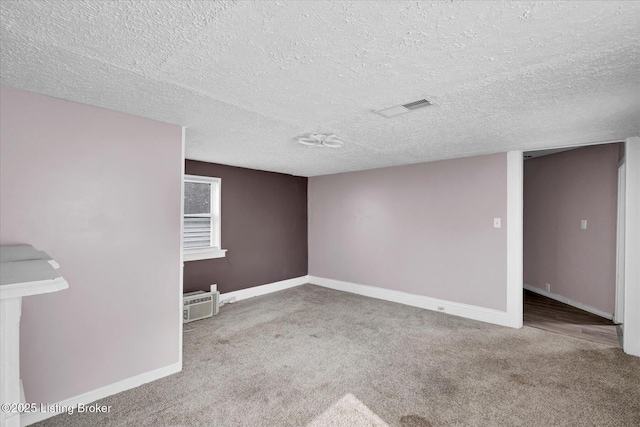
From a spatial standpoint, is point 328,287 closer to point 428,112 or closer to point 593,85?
point 428,112

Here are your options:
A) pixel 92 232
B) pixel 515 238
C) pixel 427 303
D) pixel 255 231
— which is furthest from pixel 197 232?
pixel 515 238

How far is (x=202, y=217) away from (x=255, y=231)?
3.08 feet

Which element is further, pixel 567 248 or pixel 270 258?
pixel 270 258

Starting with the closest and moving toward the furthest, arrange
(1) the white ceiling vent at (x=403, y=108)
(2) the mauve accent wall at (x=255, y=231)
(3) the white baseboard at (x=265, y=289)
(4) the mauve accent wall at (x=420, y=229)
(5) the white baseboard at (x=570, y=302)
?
(1) the white ceiling vent at (x=403, y=108) < (4) the mauve accent wall at (x=420, y=229) < (5) the white baseboard at (x=570, y=302) < (2) the mauve accent wall at (x=255, y=231) < (3) the white baseboard at (x=265, y=289)

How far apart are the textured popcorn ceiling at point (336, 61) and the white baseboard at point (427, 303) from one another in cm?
234

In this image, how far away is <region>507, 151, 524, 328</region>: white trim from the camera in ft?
12.2

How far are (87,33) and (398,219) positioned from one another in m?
4.32

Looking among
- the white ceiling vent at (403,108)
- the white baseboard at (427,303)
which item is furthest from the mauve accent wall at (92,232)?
the white baseboard at (427,303)

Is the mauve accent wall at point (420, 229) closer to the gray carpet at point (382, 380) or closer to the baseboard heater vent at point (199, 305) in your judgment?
the gray carpet at point (382, 380)

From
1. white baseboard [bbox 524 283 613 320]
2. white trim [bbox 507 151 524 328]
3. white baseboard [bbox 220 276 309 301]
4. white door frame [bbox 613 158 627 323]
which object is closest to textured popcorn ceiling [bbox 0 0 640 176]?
white trim [bbox 507 151 524 328]

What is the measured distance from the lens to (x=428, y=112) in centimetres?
240

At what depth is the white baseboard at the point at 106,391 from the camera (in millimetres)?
1991

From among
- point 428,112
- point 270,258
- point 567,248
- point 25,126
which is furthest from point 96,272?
point 567,248

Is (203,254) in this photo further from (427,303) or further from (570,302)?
(570,302)
